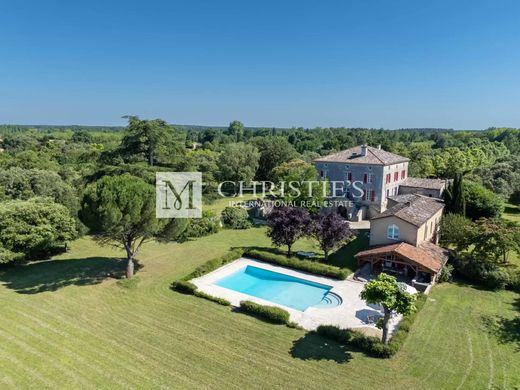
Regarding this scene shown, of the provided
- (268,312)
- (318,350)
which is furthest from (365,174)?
(318,350)

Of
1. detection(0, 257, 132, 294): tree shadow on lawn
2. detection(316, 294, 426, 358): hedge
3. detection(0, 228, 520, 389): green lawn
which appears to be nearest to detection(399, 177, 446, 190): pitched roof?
detection(0, 228, 520, 389): green lawn

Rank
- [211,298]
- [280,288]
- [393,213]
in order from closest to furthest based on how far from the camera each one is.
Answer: [211,298] → [280,288] → [393,213]

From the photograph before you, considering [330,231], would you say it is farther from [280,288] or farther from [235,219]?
[235,219]

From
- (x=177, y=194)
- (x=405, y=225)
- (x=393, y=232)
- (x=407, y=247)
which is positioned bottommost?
(x=407, y=247)

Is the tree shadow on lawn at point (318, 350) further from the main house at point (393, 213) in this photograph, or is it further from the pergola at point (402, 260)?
the pergola at point (402, 260)

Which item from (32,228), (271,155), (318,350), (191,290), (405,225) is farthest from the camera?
(271,155)

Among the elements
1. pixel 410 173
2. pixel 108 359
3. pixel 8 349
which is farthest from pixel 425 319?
pixel 410 173
